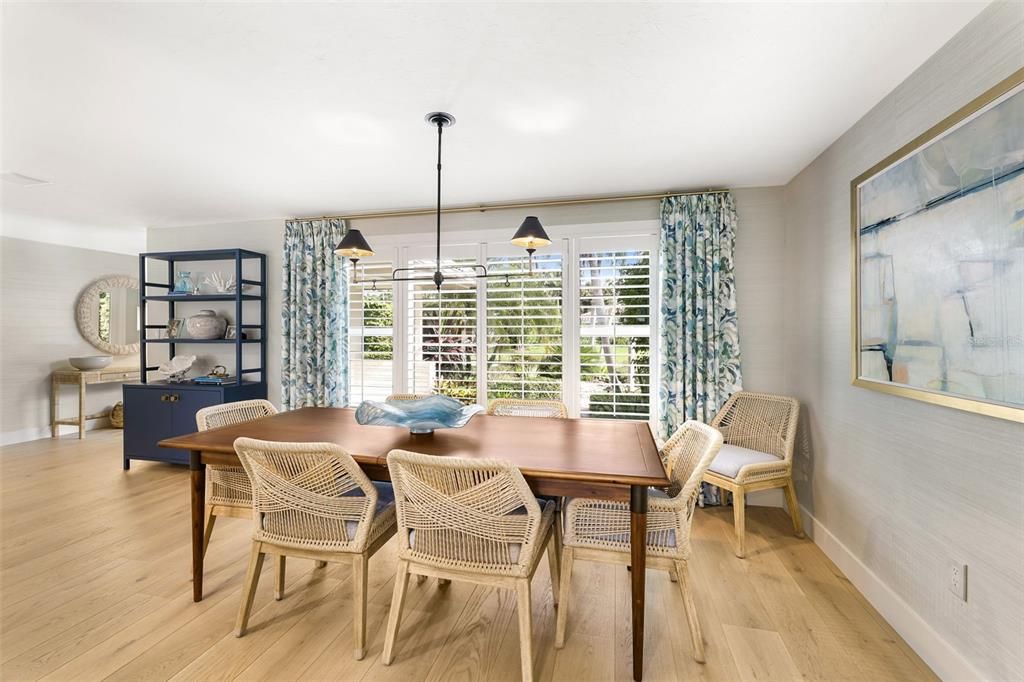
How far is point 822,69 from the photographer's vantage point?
5.98 ft

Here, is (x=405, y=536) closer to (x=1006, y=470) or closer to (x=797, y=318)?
(x=1006, y=470)

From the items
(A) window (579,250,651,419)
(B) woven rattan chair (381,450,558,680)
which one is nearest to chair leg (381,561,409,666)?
(B) woven rattan chair (381,450,558,680)

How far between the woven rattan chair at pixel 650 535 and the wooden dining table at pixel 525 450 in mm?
138

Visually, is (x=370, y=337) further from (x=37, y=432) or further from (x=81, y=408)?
(x=37, y=432)

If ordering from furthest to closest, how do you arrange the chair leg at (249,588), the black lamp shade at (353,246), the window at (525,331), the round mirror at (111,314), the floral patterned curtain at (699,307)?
1. the round mirror at (111,314)
2. the window at (525,331)
3. the floral patterned curtain at (699,307)
4. the black lamp shade at (353,246)
5. the chair leg at (249,588)

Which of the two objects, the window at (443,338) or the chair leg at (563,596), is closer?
the chair leg at (563,596)

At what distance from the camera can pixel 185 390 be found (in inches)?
157

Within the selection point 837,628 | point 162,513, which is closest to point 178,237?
point 162,513

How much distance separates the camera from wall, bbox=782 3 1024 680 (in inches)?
56.5

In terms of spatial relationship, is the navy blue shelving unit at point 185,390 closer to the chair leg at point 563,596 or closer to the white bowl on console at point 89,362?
the white bowl on console at point 89,362

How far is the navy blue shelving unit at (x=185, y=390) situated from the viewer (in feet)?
13.0

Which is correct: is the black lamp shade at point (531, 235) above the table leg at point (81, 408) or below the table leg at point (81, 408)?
above

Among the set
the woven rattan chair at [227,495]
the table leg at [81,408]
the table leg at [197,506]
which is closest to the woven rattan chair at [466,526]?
the woven rattan chair at [227,495]

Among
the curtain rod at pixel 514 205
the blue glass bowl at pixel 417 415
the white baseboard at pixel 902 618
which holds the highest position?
the curtain rod at pixel 514 205
